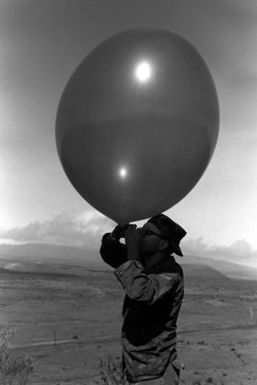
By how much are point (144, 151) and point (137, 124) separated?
0.52ft

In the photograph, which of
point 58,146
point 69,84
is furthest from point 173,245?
point 69,84

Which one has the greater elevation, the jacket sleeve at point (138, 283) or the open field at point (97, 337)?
the jacket sleeve at point (138, 283)

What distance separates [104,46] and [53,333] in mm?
9943

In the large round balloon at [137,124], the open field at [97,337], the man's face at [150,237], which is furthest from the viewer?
the open field at [97,337]

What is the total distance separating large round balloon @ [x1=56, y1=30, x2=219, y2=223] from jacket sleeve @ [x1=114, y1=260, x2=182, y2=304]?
0.48m

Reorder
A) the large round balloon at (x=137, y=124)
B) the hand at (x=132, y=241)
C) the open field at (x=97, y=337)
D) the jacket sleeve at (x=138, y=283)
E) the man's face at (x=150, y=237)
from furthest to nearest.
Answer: the open field at (x=97, y=337) → the large round balloon at (x=137, y=124) → the man's face at (x=150, y=237) → the hand at (x=132, y=241) → the jacket sleeve at (x=138, y=283)

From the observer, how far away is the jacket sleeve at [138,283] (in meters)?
2.46

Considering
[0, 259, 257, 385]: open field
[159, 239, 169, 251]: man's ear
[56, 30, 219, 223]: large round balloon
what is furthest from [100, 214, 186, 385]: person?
[0, 259, 257, 385]: open field

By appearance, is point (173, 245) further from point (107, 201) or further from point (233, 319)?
point (233, 319)

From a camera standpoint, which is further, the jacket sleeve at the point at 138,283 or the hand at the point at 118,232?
the hand at the point at 118,232

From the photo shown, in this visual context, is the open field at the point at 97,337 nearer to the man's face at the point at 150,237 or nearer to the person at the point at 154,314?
the person at the point at 154,314

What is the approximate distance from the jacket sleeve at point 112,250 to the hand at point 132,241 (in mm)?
156

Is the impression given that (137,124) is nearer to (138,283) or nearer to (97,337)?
(138,283)

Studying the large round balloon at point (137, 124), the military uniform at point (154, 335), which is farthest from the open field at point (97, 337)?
the large round balloon at point (137, 124)
